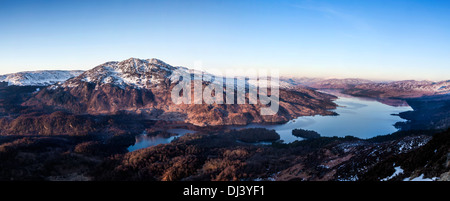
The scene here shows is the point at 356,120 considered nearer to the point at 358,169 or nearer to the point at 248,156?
the point at 248,156

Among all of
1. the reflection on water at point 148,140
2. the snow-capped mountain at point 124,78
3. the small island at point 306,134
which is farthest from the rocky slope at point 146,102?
the small island at point 306,134

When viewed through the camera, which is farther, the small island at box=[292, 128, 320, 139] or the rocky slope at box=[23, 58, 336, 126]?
the rocky slope at box=[23, 58, 336, 126]

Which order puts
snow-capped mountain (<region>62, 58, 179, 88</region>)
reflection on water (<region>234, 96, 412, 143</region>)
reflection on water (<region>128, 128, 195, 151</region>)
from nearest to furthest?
reflection on water (<region>128, 128, 195, 151</region>) → reflection on water (<region>234, 96, 412, 143</region>) → snow-capped mountain (<region>62, 58, 179, 88</region>)

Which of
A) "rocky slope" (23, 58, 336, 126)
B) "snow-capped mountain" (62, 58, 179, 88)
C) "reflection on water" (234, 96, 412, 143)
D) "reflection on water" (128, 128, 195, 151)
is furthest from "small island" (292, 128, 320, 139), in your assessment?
"snow-capped mountain" (62, 58, 179, 88)

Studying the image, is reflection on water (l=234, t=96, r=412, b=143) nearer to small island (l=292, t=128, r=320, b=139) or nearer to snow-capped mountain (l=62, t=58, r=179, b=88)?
small island (l=292, t=128, r=320, b=139)

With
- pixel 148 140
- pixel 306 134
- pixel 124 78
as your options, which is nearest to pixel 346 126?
pixel 306 134

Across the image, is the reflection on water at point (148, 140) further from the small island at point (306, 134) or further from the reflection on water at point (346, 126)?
the small island at point (306, 134)

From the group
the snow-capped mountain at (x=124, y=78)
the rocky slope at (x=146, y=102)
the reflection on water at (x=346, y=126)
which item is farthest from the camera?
the snow-capped mountain at (x=124, y=78)
